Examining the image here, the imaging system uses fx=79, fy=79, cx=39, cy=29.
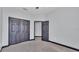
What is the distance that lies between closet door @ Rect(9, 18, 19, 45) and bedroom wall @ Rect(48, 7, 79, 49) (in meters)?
2.96

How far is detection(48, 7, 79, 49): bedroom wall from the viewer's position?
13.8ft

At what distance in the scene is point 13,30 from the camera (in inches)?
229

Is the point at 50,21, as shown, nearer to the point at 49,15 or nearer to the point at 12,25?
the point at 49,15

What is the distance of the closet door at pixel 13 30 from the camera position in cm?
554

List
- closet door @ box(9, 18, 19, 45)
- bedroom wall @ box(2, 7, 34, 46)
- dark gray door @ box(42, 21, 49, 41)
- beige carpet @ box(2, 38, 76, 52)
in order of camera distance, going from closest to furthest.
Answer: beige carpet @ box(2, 38, 76, 52) → bedroom wall @ box(2, 7, 34, 46) → closet door @ box(9, 18, 19, 45) → dark gray door @ box(42, 21, 49, 41)

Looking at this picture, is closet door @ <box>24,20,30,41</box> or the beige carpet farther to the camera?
closet door @ <box>24,20,30,41</box>

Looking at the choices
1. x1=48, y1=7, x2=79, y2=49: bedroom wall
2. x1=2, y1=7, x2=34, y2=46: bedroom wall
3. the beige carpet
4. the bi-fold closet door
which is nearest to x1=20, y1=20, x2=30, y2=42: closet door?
the bi-fold closet door

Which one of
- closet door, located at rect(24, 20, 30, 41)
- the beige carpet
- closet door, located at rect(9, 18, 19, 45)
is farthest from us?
closet door, located at rect(24, 20, 30, 41)

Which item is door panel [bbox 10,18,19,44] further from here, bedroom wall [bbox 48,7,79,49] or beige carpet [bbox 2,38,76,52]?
bedroom wall [bbox 48,7,79,49]

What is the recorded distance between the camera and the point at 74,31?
4.30 meters

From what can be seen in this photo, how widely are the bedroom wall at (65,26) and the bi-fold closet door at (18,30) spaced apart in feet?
7.19

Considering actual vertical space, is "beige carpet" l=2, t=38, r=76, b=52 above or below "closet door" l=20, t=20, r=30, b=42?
below

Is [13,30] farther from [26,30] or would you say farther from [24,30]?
[26,30]

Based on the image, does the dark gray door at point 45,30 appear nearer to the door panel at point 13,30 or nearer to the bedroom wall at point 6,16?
the bedroom wall at point 6,16
